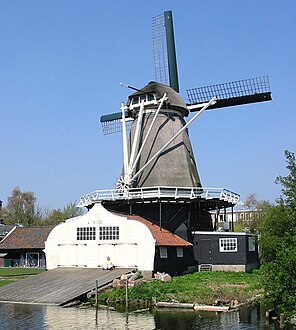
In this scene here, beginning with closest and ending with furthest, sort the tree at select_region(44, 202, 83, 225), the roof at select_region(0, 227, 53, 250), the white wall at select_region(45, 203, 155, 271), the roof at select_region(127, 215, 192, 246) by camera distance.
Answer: the white wall at select_region(45, 203, 155, 271) < the roof at select_region(127, 215, 192, 246) < the roof at select_region(0, 227, 53, 250) < the tree at select_region(44, 202, 83, 225)

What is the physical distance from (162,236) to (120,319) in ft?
37.6

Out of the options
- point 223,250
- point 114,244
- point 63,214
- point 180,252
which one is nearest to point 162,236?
point 180,252

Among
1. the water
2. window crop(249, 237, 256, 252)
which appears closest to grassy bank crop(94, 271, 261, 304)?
the water

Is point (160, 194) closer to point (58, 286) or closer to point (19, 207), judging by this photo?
point (58, 286)

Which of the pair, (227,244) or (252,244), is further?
(252,244)

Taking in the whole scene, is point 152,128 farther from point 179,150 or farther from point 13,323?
point 13,323

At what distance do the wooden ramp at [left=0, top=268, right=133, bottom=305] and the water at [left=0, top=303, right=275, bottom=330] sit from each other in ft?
5.70

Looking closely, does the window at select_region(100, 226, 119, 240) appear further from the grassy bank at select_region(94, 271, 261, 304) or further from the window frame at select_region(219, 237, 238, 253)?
the window frame at select_region(219, 237, 238, 253)

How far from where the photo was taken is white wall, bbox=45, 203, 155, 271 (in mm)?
30406

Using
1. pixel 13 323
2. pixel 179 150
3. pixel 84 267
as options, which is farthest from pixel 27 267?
pixel 13 323

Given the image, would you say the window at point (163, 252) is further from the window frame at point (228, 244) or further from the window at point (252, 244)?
the window at point (252, 244)

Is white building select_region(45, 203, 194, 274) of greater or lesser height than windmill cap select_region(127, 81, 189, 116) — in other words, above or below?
below

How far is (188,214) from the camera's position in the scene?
3469cm

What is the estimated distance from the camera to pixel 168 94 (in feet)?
122
